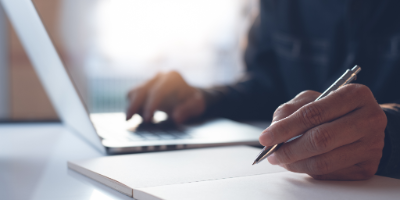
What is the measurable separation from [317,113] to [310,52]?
63 centimetres

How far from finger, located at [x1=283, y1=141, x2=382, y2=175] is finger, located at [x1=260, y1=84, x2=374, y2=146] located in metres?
0.03

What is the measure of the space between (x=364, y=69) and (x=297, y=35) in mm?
231

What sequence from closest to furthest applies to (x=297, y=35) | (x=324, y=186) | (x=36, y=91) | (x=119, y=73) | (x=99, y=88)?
1. (x=324, y=186)
2. (x=297, y=35)
3. (x=36, y=91)
4. (x=99, y=88)
5. (x=119, y=73)

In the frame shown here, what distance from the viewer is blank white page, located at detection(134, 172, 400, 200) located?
0.77 ft

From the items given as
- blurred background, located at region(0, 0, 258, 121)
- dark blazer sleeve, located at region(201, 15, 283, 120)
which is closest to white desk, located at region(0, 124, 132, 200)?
dark blazer sleeve, located at region(201, 15, 283, 120)

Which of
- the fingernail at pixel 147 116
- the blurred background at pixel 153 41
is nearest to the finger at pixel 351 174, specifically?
the fingernail at pixel 147 116

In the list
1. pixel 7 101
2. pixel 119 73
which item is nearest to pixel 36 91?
pixel 7 101

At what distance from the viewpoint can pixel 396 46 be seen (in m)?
0.68

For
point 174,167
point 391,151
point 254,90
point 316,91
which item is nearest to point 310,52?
point 254,90

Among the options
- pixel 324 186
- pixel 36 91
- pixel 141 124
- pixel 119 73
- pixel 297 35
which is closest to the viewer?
pixel 324 186

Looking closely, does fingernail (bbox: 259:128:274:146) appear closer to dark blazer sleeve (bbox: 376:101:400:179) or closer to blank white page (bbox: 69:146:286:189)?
blank white page (bbox: 69:146:286:189)

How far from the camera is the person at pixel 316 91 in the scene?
301 mm

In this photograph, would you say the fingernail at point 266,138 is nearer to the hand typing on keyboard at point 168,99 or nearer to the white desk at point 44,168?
the white desk at point 44,168

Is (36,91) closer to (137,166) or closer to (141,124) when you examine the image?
(141,124)
